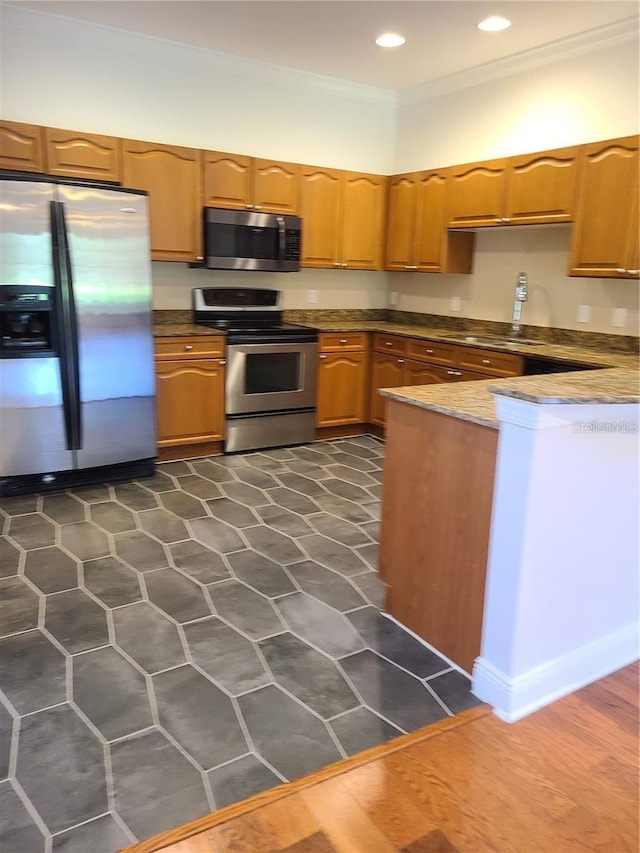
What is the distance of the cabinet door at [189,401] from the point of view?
13.7ft

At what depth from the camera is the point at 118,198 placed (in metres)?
3.56

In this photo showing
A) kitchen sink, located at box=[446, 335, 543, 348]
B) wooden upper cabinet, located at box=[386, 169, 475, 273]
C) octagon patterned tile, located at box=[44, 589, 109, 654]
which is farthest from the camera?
wooden upper cabinet, located at box=[386, 169, 475, 273]

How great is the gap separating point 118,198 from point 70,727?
9.24 feet

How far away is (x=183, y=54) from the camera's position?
434cm

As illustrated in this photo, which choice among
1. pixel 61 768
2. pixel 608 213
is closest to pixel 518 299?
pixel 608 213

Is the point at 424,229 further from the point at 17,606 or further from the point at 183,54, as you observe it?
the point at 17,606

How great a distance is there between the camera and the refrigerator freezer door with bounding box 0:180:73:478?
10.8ft

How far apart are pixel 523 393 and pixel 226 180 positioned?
3.41 m

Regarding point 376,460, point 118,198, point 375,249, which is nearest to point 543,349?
point 376,460

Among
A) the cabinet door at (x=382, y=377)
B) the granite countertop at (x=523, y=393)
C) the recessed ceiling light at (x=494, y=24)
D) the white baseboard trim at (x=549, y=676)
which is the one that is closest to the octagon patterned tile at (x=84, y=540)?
the granite countertop at (x=523, y=393)

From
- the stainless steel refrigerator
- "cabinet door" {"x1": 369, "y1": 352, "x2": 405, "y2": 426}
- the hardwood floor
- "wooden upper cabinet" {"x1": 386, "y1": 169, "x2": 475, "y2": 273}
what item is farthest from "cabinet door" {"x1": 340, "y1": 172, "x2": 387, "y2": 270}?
the hardwood floor

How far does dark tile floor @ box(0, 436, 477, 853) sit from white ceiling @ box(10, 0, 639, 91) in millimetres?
2840

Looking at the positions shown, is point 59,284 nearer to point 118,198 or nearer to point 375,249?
point 118,198

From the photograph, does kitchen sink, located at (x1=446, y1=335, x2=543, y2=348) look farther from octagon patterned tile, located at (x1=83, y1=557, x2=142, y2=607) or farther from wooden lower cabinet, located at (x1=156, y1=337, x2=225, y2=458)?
octagon patterned tile, located at (x1=83, y1=557, x2=142, y2=607)
